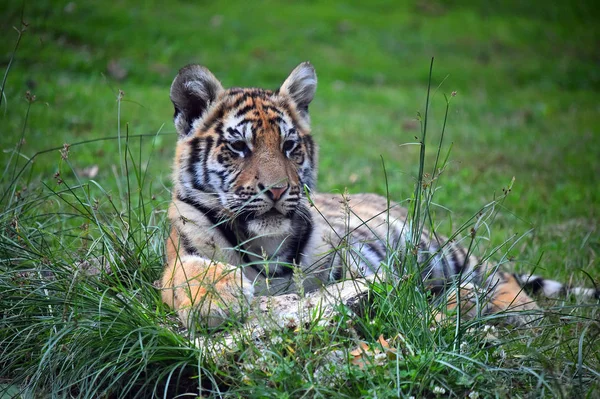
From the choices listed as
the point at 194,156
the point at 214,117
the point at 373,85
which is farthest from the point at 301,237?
the point at 373,85

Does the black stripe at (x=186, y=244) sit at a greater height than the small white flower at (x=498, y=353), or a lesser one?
greater

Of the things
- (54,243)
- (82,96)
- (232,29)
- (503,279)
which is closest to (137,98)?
(82,96)

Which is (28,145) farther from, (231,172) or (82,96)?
(231,172)

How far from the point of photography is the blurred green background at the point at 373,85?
286 inches

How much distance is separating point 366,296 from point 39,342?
1608mm

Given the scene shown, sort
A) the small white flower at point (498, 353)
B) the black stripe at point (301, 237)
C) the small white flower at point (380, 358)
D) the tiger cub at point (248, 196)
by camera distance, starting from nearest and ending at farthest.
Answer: the small white flower at point (380, 358) → the small white flower at point (498, 353) → the tiger cub at point (248, 196) → the black stripe at point (301, 237)

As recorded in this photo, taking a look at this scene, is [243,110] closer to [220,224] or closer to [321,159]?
[220,224]

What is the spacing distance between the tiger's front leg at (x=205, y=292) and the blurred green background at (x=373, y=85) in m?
0.95

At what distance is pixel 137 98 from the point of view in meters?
10.4

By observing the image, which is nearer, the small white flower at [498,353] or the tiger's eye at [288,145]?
the small white flower at [498,353]

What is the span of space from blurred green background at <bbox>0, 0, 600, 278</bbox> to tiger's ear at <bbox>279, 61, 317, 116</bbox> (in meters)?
1.10

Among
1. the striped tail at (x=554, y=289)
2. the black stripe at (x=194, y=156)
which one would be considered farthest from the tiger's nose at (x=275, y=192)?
the striped tail at (x=554, y=289)

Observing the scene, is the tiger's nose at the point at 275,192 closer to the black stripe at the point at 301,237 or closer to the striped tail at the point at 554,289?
the black stripe at the point at 301,237

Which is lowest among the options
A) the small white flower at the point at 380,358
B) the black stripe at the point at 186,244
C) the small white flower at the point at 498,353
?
the small white flower at the point at 498,353
